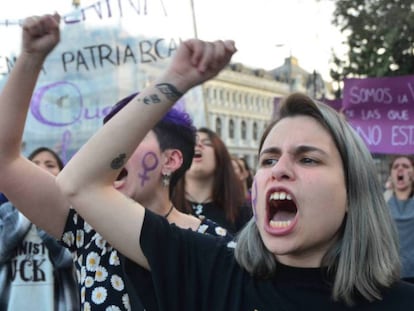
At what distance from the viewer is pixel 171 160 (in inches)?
94.7

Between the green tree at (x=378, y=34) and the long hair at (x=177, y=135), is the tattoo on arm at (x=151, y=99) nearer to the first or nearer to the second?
the long hair at (x=177, y=135)

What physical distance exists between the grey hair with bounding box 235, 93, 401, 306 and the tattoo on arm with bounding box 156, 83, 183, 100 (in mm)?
335

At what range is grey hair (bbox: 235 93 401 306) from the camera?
174 centimetres

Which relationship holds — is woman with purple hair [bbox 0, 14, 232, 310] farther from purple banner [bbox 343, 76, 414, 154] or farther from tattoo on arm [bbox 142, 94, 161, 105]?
purple banner [bbox 343, 76, 414, 154]

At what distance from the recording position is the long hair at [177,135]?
7.73 ft

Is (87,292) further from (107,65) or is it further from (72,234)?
(107,65)

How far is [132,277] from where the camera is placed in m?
1.83

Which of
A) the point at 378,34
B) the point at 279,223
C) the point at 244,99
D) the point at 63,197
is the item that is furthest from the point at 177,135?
the point at 244,99

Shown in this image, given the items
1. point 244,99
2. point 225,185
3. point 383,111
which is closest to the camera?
point 225,185

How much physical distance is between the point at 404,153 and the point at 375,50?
30.0ft

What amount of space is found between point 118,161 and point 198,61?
33 cm

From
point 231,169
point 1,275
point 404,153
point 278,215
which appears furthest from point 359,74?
point 278,215

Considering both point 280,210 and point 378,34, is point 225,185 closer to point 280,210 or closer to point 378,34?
point 280,210

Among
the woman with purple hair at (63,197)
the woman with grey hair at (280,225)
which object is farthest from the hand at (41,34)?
the woman with grey hair at (280,225)
